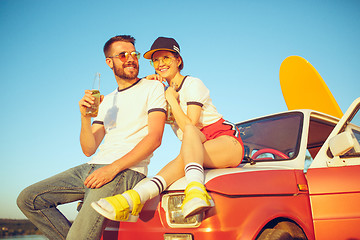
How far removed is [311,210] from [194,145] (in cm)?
118

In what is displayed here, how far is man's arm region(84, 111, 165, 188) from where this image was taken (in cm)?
255

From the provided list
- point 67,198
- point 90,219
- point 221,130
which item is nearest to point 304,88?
point 221,130

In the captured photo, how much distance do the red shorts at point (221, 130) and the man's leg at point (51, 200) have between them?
3.99 ft

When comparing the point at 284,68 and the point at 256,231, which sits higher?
the point at 284,68

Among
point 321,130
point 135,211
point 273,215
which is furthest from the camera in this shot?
point 321,130

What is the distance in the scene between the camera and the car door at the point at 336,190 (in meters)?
2.75

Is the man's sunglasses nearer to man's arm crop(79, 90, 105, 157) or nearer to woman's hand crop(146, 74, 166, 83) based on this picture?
woman's hand crop(146, 74, 166, 83)

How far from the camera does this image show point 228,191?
7.89 ft

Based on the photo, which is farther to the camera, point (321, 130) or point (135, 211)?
point (321, 130)

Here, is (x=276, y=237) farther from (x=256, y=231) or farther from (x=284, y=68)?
(x=284, y=68)

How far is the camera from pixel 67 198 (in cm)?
293

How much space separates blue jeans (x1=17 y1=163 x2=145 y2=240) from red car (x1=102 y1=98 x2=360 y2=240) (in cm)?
30

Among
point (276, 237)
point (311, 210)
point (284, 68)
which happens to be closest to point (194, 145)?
point (276, 237)

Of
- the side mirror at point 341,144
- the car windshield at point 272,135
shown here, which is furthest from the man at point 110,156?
the side mirror at point 341,144
